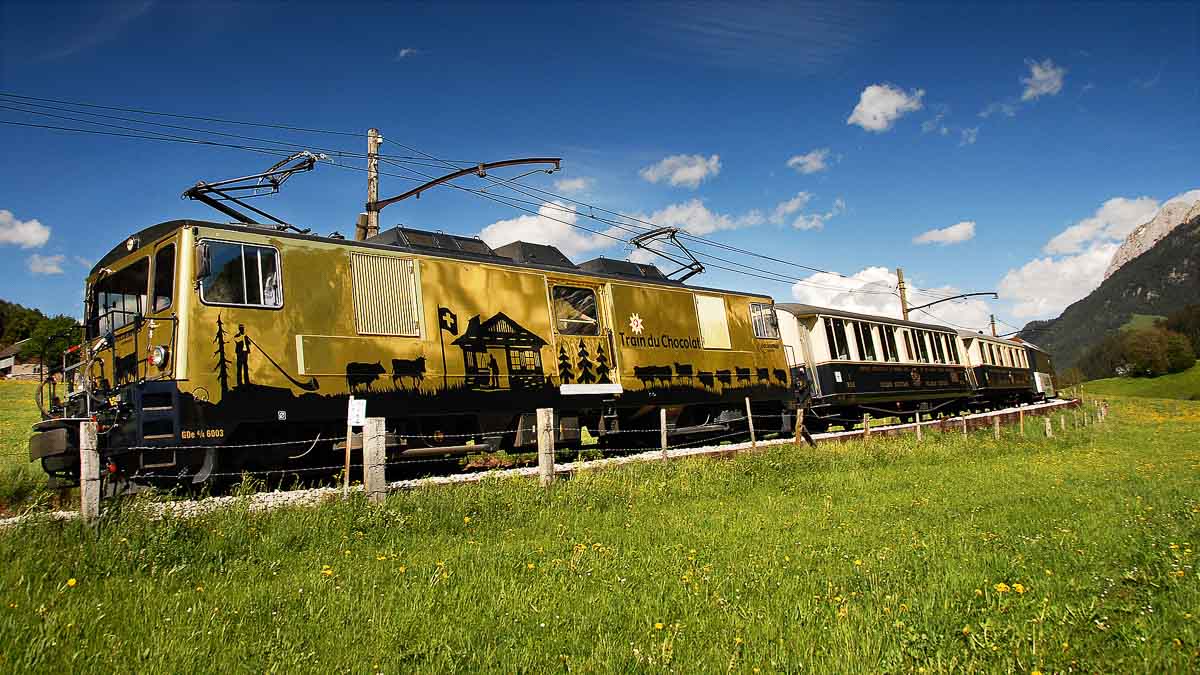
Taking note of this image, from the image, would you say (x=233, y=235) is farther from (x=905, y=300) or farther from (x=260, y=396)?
(x=905, y=300)

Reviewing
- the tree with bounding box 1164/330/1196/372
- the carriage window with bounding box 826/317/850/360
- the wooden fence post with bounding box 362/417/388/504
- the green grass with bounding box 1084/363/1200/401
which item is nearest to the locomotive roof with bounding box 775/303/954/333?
the carriage window with bounding box 826/317/850/360

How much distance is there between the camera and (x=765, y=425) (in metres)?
18.0

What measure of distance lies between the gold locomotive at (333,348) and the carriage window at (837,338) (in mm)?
8589

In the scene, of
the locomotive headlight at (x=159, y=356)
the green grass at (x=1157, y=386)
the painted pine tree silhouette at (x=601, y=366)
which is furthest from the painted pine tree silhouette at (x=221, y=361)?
the green grass at (x=1157, y=386)

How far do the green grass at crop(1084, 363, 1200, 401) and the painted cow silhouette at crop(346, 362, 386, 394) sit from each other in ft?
329

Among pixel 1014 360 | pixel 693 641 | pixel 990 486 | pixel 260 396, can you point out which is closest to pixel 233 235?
pixel 260 396

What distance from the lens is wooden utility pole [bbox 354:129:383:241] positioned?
14.6 meters

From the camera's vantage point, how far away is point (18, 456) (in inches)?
647

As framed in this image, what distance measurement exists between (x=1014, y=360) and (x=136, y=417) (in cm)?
4384

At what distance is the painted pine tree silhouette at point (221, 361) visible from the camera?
8.80 metres

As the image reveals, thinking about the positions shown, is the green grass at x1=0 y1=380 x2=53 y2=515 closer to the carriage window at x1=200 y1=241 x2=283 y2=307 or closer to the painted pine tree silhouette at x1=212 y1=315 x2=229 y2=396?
the painted pine tree silhouette at x1=212 y1=315 x2=229 y2=396

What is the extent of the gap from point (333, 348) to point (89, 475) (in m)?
3.68

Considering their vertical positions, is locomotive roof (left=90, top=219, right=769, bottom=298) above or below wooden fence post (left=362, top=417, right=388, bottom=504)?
above

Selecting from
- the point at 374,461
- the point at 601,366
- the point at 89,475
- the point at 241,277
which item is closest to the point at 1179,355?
the point at 601,366
